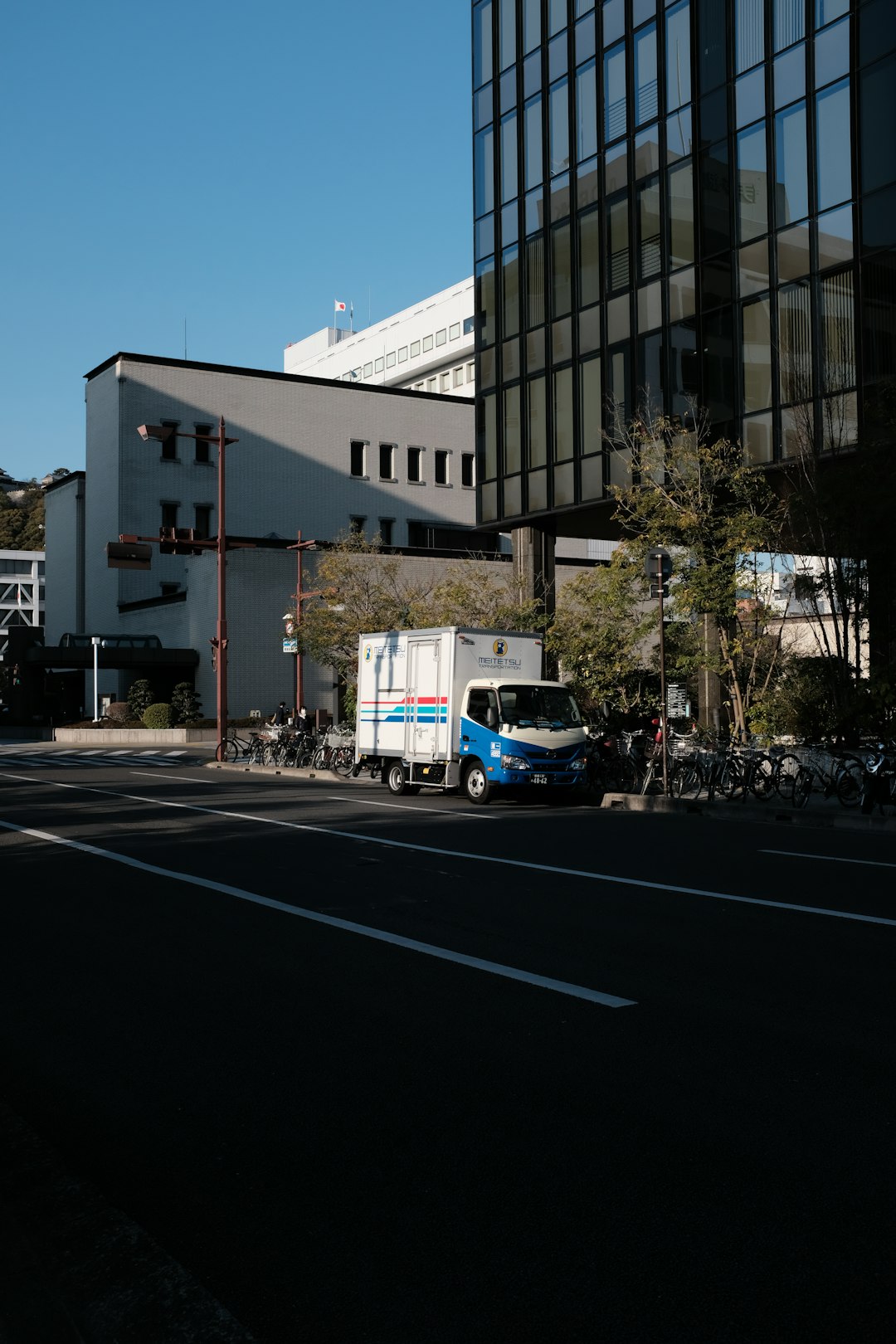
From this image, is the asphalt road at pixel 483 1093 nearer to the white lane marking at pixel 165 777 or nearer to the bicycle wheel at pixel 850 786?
the bicycle wheel at pixel 850 786

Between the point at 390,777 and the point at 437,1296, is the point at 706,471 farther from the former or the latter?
the point at 437,1296

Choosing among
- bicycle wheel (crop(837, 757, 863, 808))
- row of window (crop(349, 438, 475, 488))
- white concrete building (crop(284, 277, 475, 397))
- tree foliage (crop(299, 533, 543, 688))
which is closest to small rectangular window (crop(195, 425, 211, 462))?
row of window (crop(349, 438, 475, 488))

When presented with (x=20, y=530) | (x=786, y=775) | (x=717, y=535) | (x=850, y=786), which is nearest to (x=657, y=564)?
(x=717, y=535)

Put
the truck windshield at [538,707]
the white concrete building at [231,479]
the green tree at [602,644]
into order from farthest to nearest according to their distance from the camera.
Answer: the white concrete building at [231,479], the green tree at [602,644], the truck windshield at [538,707]

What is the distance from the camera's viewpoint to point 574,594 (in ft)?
99.7

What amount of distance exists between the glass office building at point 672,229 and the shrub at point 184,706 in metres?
19.9

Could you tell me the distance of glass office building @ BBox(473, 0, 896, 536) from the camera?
26.3 meters

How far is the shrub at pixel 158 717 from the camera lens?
165 feet

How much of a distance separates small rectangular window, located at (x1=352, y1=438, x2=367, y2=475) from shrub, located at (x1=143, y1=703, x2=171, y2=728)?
22.6 m

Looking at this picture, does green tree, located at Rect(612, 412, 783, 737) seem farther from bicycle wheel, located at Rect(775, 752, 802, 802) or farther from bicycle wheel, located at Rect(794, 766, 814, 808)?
bicycle wheel, located at Rect(794, 766, 814, 808)

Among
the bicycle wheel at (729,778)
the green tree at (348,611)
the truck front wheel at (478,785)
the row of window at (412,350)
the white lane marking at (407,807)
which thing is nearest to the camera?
the white lane marking at (407,807)

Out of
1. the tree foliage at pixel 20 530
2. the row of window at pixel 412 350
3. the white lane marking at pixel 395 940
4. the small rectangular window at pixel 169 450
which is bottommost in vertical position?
the white lane marking at pixel 395 940

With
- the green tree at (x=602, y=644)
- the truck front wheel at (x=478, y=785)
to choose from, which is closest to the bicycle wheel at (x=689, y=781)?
the truck front wheel at (x=478, y=785)

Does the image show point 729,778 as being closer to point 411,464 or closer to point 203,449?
point 203,449
